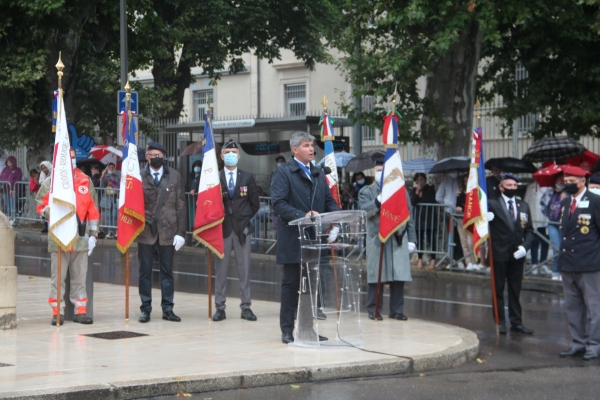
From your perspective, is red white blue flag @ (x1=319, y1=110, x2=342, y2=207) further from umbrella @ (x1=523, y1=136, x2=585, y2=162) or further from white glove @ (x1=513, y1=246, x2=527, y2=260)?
umbrella @ (x1=523, y1=136, x2=585, y2=162)

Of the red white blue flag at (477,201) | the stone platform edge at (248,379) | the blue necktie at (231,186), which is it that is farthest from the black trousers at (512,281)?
the blue necktie at (231,186)

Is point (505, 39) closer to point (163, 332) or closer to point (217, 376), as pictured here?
point (163, 332)

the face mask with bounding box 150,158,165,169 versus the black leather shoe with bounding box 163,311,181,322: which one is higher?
the face mask with bounding box 150,158,165,169

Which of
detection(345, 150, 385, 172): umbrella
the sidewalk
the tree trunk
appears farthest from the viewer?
detection(345, 150, 385, 172): umbrella

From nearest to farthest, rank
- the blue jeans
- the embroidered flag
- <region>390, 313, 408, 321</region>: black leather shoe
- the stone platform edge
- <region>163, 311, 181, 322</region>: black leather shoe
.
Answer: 1. the stone platform edge
2. the embroidered flag
3. <region>163, 311, 181, 322</region>: black leather shoe
4. <region>390, 313, 408, 321</region>: black leather shoe
5. the blue jeans

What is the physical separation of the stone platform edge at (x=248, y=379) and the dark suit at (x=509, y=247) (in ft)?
7.25

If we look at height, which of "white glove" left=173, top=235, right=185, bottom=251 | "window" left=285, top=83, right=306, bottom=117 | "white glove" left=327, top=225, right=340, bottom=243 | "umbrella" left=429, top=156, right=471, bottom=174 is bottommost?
"white glove" left=173, top=235, right=185, bottom=251

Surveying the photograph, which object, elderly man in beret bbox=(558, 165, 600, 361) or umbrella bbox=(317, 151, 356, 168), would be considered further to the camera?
umbrella bbox=(317, 151, 356, 168)

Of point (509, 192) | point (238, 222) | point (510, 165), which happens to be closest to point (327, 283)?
point (238, 222)

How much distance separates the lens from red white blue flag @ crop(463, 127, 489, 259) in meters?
11.9

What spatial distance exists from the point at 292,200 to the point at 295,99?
30973mm

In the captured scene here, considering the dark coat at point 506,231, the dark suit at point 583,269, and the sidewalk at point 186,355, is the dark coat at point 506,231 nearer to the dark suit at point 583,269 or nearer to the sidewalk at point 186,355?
the sidewalk at point 186,355

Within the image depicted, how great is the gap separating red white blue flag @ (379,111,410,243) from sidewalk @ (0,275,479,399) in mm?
1104

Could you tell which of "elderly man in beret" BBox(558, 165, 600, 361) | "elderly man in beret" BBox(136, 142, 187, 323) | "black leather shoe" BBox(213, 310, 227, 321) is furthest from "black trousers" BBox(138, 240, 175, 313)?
"elderly man in beret" BBox(558, 165, 600, 361)
